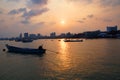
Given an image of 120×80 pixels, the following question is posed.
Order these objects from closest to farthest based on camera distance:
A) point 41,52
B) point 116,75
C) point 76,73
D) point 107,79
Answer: point 107,79
point 116,75
point 76,73
point 41,52

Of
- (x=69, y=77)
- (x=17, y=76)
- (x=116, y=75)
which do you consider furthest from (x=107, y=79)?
(x=17, y=76)

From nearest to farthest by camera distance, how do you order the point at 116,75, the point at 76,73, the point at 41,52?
the point at 116,75 → the point at 76,73 → the point at 41,52

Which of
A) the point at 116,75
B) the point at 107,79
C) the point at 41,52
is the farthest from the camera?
the point at 41,52

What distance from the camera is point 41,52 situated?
63812 millimetres

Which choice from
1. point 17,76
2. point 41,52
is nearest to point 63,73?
point 17,76

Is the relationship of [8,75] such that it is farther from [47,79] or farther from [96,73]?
[96,73]

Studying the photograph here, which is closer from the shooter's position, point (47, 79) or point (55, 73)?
point (47, 79)

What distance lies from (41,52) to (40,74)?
3319 cm

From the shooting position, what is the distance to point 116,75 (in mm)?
28344

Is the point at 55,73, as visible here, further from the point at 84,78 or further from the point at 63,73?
the point at 84,78

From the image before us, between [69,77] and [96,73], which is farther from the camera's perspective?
[96,73]

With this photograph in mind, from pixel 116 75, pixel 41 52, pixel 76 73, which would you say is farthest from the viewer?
pixel 41 52

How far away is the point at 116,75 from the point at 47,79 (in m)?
9.91

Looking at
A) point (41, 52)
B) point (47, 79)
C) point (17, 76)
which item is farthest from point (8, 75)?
point (41, 52)
